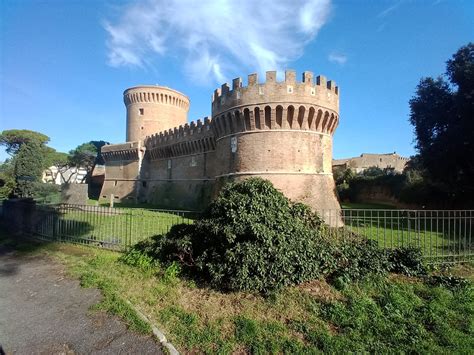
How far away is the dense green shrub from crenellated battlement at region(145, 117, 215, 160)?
1615cm

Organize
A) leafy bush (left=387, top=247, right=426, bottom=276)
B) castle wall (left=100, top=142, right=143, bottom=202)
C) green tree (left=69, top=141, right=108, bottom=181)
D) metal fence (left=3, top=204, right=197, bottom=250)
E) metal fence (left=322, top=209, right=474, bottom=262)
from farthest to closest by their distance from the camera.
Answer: green tree (left=69, top=141, right=108, bottom=181), castle wall (left=100, top=142, right=143, bottom=202), metal fence (left=3, top=204, right=197, bottom=250), metal fence (left=322, top=209, right=474, bottom=262), leafy bush (left=387, top=247, right=426, bottom=276)

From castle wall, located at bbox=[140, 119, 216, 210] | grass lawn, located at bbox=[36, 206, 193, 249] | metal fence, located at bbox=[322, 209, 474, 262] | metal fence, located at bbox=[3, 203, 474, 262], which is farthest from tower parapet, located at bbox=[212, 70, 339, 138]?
castle wall, located at bbox=[140, 119, 216, 210]

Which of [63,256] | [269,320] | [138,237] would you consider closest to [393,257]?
[269,320]

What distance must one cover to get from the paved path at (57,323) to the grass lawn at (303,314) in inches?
10.9

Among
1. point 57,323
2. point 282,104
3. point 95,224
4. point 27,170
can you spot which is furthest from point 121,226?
point 27,170

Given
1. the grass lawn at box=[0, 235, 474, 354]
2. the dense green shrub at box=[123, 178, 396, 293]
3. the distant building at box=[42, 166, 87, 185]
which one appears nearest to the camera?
the grass lawn at box=[0, 235, 474, 354]

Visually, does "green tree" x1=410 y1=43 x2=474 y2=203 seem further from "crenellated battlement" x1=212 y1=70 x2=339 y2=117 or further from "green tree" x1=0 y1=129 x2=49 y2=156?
"green tree" x1=0 y1=129 x2=49 y2=156

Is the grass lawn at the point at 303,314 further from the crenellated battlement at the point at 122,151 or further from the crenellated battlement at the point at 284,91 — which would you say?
the crenellated battlement at the point at 122,151

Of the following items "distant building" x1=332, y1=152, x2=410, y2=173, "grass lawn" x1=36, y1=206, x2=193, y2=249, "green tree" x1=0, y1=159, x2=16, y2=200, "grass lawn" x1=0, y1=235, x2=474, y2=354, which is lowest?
"grass lawn" x1=0, y1=235, x2=474, y2=354

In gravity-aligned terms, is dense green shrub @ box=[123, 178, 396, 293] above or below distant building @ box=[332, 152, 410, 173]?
below

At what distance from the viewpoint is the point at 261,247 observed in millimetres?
5613

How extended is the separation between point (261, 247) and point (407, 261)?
3.66 meters

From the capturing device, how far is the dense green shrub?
5535 mm

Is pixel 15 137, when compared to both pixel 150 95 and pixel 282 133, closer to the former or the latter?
pixel 150 95
